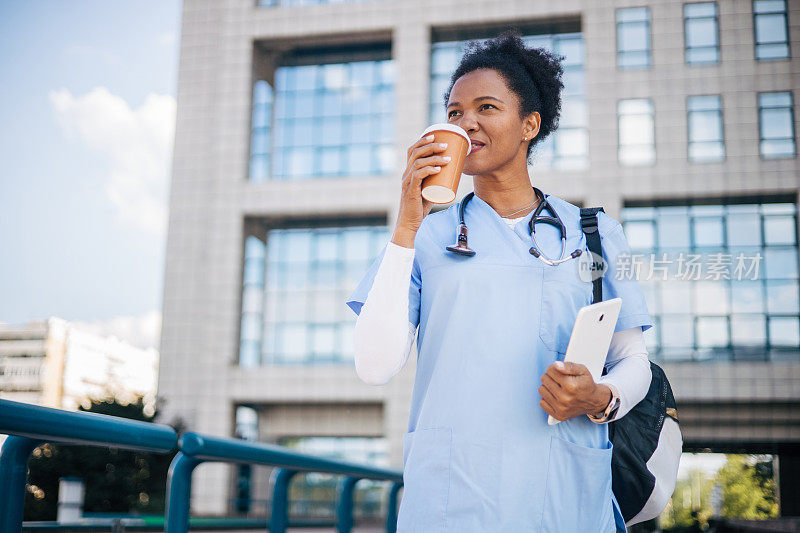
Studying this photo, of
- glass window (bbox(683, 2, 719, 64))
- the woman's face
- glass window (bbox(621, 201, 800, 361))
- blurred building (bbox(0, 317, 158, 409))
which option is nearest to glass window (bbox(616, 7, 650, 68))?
glass window (bbox(683, 2, 719, 64))

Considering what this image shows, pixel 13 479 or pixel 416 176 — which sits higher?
pixel 416 176

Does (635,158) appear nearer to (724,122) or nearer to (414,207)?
(724,122)

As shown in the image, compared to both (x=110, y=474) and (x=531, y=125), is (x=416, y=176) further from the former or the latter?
(x=110, y=474)

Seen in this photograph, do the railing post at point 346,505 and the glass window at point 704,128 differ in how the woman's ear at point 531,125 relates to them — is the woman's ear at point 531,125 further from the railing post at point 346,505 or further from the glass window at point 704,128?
the glass window at point 704,128

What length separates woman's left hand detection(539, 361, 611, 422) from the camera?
1614 millimetres

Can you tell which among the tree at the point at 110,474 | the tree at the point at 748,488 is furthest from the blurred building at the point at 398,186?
the tree at the point at 110,474

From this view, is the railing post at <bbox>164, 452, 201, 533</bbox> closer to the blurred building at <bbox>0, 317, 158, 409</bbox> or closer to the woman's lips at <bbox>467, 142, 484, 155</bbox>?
the woman's lips at <bbox>467, 142, 484, 155</bbox>

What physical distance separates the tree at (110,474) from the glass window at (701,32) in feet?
66.0

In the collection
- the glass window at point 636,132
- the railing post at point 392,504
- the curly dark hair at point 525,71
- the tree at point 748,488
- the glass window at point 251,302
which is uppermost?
the glass window at point 636,132

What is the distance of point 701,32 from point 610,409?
92.7 feet

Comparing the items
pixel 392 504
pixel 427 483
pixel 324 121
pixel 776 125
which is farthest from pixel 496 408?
pixel 324 121

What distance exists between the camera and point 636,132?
2727cm

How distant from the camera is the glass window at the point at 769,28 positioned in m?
27.0

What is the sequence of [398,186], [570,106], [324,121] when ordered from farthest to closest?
[324,121], [398,186], [570,106]
